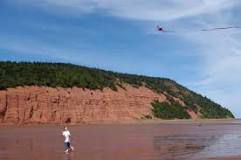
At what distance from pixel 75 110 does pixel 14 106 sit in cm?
1816

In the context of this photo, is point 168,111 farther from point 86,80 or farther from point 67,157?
point 67,157

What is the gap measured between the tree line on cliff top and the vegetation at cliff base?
8.03 meters

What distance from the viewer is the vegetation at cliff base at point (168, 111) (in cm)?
14688

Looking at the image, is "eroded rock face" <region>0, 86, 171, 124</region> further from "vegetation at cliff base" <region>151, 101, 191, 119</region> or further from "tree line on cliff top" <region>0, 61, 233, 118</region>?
"tree line on cliff top" <region>0, 61, 233, 118</region>

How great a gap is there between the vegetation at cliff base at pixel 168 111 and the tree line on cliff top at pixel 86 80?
8.03m

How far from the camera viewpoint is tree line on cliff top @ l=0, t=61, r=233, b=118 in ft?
400

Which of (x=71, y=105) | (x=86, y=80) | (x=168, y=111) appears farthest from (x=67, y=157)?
(x=168, y=111)

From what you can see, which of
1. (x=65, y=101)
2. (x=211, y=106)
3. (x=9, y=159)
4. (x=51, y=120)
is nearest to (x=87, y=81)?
(x=65, y=101)

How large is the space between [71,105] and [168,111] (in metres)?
38.1

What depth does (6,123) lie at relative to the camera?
104875 mm

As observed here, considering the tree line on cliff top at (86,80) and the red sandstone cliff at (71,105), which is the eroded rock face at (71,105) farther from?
the tree line on cliff top at (86,80)

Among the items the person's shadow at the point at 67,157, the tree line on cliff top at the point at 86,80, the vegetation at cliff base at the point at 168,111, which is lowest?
the person's shadow at the point at 67,157

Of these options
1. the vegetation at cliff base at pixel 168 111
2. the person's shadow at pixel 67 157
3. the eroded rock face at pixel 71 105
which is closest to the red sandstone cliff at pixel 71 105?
the eroded rock face at pixel 71 105

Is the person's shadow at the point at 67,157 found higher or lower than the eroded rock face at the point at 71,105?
lower
